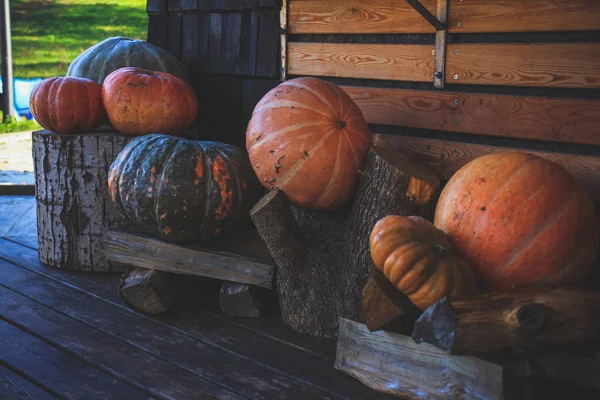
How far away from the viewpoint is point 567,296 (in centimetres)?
246

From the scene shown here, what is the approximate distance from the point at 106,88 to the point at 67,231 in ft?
2.88

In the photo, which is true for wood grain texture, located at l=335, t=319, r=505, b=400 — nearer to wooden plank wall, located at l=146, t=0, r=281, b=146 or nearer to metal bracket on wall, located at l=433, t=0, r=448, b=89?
metal bracket on wall, located at l=433, t=0, r=448, b=89

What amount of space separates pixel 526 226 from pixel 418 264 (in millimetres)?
457

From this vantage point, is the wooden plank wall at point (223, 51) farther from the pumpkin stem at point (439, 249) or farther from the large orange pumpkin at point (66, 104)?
the pumpkin stem at point (439, 249)

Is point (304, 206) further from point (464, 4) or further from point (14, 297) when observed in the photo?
point (14, 297)

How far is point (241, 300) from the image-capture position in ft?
11.4

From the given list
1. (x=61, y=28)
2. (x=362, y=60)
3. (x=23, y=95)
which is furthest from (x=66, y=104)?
(x=61, y=28)

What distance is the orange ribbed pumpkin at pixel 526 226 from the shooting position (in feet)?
8.57

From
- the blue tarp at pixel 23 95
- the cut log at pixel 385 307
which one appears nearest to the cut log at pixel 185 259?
the cut log at pixel 385 307

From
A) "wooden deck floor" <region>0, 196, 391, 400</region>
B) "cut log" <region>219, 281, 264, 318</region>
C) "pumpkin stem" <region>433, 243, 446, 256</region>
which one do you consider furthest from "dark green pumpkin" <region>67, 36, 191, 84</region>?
"pumpkin stem" <region>433, 243, 446, 256</region>

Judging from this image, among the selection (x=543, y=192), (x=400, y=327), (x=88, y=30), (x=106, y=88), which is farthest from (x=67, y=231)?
(x=88, y=30)

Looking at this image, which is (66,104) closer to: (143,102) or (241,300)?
(143,102)

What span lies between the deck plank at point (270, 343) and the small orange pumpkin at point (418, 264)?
498 mm

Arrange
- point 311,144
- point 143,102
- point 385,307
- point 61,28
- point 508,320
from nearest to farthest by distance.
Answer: point 508,320, point 385,307, point 311,144, point 143,102, point 61,28
